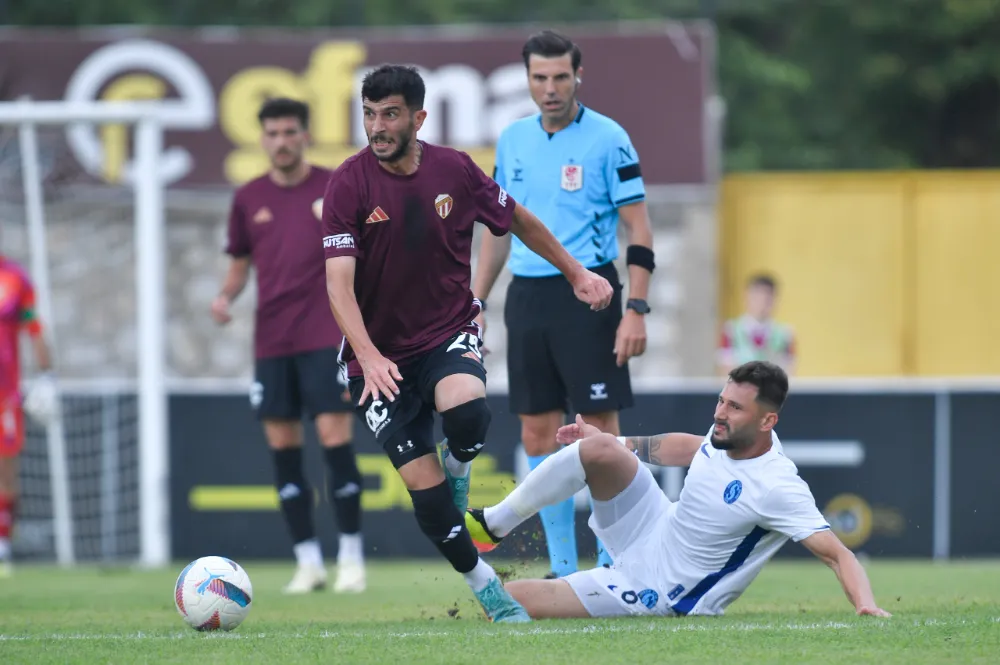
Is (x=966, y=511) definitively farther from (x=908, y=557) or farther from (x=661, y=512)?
(x=661, y=512)

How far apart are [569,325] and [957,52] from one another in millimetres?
18493

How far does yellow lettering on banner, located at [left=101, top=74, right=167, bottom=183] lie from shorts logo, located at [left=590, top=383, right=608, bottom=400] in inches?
368

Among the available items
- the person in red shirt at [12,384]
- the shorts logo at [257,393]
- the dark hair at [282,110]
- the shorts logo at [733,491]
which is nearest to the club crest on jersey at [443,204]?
the shorts logo at [733,491]

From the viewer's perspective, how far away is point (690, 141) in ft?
51.4

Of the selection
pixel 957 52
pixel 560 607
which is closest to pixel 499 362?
pixel 560 607

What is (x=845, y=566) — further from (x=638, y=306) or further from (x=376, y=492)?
(x=376, y=492)

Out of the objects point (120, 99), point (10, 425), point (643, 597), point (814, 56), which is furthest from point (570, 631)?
point (814, 56)

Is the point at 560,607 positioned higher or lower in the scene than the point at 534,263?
lower

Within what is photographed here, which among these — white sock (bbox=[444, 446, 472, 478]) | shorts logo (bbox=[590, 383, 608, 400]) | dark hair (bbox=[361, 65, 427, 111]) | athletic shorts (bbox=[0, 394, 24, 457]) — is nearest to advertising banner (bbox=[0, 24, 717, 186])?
athletic shorts (bbox=[0, 394, 24, 457])

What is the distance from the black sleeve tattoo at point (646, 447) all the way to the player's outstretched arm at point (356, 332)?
127 centimetres

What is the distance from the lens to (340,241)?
21.2 feet

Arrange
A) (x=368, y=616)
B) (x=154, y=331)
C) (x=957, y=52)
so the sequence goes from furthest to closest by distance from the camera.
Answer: (x=957, y=52) < (x=154, y=331) < (x=368, y=616)

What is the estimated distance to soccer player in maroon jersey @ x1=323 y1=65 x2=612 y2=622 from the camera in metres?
6.45

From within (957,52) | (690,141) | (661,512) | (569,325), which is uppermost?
(957,52)
